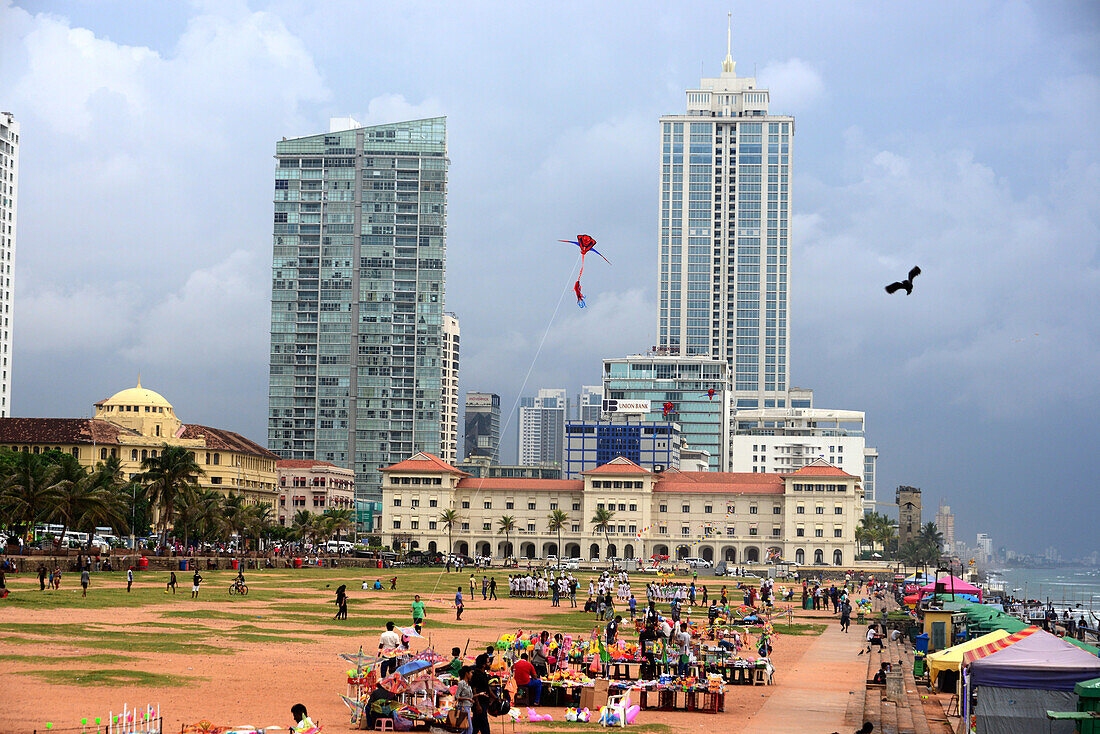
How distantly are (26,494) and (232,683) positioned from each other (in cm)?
4624

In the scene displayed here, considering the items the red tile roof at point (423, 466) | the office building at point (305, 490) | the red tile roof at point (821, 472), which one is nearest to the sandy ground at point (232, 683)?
the red tile roof at point (821, 472)

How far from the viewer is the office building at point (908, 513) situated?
19062cm

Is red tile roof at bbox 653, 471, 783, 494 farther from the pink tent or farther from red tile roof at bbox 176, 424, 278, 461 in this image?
the pink tent

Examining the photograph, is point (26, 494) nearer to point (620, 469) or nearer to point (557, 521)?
point (557, 521)

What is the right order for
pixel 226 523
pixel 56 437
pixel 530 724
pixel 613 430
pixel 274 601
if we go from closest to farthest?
pixel 530 724
pixel 274 601
pixel 226 523
pixel 56 437
pixel 613 430

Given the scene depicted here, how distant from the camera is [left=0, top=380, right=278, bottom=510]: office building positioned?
120 metres

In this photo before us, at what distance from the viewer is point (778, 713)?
26.3 metres

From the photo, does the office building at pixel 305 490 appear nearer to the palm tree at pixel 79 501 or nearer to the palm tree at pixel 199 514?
the palm tree at pixel 199 514

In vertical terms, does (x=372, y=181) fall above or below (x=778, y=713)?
above

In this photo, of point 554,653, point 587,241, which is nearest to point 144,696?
point 554,653

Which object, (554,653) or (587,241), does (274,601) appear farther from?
(554,653)

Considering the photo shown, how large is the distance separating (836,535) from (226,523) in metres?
63.8

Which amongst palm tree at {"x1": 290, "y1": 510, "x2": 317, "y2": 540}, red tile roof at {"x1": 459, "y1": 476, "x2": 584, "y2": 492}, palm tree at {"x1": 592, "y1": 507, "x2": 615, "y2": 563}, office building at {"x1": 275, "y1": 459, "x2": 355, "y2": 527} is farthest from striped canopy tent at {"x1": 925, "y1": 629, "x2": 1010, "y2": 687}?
office building at {"x1": 275, "y1": 459, "x2": 355, "y2": 527}

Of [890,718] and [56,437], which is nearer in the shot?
[890,718]
